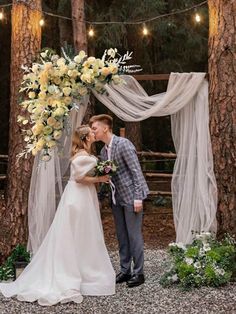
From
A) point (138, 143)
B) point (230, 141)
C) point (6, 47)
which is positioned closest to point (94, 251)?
point (230, 141)

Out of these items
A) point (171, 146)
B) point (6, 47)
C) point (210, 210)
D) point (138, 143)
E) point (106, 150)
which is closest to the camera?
point (106, 150)

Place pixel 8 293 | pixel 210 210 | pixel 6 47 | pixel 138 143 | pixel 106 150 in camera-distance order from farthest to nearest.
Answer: pixel 6 47 < pixel 138 143 < pixel 210 210 < pixel 106 150 < pixel 8 293

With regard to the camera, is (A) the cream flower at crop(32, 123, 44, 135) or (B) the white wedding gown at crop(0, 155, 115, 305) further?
(A) the cream flower at crop(32, 123, 44, 135)

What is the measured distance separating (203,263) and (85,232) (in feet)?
3.85

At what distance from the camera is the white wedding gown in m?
4.83

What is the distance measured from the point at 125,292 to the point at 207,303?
0.80m

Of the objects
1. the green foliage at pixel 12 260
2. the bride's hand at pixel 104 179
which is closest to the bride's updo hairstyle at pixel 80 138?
the bride's hand at pixel 104 179

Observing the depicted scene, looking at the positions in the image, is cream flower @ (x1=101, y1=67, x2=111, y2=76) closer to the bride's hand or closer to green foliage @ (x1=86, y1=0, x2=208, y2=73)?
the bride's hand

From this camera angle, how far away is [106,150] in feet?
17.3

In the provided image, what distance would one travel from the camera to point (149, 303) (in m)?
4.65

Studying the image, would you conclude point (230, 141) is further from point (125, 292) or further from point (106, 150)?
point (125, 292)

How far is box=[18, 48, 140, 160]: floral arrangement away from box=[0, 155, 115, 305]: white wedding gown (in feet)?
1.29

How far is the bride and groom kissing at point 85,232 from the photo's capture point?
4840 mm

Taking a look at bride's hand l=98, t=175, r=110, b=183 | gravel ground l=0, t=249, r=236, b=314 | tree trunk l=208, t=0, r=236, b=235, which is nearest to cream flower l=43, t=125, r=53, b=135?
bride's hand l=98, t=175, r=110, b=183
